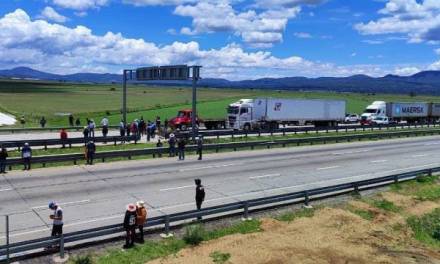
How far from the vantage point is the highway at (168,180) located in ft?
59.3

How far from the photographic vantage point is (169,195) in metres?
21.1

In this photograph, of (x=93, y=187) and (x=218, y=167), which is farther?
(x=218, y=167)

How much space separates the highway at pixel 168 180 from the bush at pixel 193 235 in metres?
2.99

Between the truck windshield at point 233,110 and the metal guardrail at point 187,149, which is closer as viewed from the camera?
the metal guardrail at point 187,149

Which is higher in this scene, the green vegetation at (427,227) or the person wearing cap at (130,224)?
the person wearing cap at (130,224)

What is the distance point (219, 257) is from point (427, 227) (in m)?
9.68

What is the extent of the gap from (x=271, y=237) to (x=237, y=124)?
3730 centimetres

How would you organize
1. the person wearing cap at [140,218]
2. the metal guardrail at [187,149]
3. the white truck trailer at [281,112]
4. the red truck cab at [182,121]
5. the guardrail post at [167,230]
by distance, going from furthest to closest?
the white truck trailer at [281,112] < the red truck cab at [182,121] < the metal guardrail at [187,149] < the guardrail post at [167,230] < the person wearing cap at [140,218]

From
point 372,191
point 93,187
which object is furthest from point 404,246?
point 93,187

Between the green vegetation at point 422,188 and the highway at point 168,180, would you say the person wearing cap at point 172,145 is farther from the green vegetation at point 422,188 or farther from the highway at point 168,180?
the green vegetation at point 422,188

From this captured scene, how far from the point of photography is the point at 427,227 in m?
19.6

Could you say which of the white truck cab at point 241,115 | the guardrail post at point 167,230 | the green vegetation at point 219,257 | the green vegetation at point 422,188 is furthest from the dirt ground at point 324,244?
the white truck cab at point 241,115

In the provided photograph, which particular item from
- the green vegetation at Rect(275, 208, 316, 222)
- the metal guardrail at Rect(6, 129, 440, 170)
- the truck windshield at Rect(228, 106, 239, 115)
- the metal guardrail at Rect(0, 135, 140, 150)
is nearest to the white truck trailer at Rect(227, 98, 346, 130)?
the truck windshield at Rect(228, 106, 239, 115)

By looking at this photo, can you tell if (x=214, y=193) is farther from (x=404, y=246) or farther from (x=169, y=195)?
(x=404, y=246)
